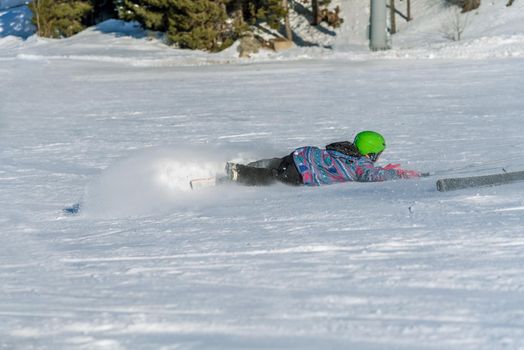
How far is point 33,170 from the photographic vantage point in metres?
10.6

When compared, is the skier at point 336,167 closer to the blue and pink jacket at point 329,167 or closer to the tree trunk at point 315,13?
the blue and pink jacket at point 329,167

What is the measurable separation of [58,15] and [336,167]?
32818 mm

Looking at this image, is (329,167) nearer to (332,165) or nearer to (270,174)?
(332,165)

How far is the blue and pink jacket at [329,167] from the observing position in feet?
27.7

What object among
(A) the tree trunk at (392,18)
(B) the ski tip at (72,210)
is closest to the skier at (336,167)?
(B) the ski tip at (72,210)

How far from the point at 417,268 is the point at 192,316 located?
134cm

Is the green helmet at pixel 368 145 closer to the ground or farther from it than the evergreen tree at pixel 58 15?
closer to the ground

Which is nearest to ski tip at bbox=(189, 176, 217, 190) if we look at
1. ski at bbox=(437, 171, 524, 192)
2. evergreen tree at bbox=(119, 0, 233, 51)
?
ski at bbox=(437, 171, 524, 192)

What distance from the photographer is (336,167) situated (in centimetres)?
846

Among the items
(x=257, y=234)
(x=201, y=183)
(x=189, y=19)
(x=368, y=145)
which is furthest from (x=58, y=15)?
(x=257, y=234)

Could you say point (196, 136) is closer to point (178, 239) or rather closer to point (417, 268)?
point (178, 239)

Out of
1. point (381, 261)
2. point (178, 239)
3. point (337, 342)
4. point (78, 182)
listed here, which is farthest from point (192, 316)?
point (78, 182)

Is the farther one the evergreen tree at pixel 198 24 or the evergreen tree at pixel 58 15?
the evergreen tree at pixel 58 15

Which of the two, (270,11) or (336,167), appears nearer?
(336,167)
